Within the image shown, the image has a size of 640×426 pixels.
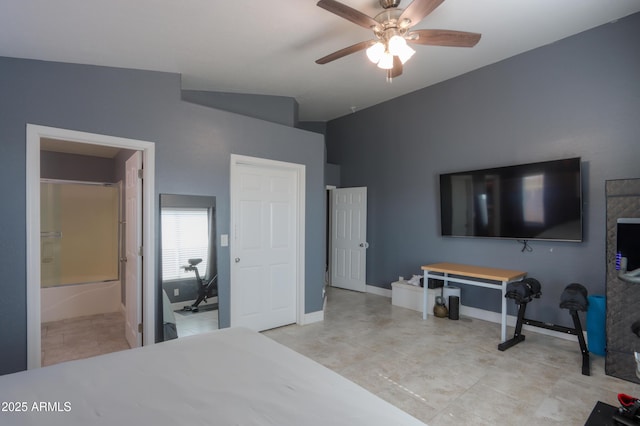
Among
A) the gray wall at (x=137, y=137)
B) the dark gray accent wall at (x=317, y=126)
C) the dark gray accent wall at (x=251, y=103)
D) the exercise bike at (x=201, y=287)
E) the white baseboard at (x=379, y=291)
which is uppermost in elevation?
the dark gray accent wall at (x=317, y=126)

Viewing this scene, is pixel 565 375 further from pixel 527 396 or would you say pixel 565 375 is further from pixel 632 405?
pixel 632 405

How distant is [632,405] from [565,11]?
3334 millimetres

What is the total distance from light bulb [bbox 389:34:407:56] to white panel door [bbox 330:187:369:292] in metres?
3.91

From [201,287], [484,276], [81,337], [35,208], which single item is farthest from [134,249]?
[484,276]

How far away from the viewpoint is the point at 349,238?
6375 mm

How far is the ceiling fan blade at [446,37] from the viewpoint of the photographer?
7.76 feet

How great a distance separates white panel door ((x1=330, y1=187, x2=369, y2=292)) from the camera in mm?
6125

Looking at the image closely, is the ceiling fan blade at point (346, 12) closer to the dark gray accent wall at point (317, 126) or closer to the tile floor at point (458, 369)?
the tile floor at point (458, 369)

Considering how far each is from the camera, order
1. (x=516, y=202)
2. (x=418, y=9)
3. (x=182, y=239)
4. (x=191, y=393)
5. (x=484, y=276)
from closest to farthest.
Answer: (x=191, y=393) < (x=418, y=9) < (x=182, y=239) < (x=484, y=276) < (x=516, y=202)

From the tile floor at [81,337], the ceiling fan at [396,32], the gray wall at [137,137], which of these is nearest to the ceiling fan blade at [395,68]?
the ceiling fan at [396,32]

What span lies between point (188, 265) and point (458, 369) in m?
2.83

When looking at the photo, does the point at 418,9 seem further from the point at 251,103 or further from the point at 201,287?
the point at 201,287

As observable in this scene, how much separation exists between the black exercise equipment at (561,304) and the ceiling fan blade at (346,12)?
2.98 m

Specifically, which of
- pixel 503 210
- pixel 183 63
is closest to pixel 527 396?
pixel 503 210
